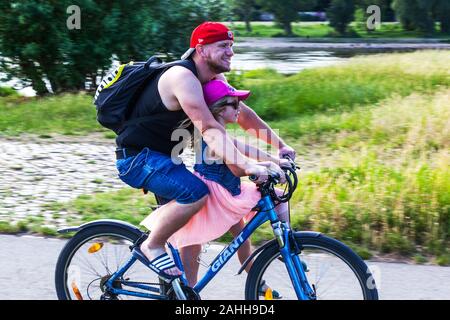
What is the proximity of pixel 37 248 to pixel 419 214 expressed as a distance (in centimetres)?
286

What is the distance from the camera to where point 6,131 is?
1068 cm

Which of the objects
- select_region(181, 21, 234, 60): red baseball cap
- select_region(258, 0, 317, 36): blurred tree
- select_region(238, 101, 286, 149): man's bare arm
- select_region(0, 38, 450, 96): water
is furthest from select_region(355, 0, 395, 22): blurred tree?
select_region(181, 21, 234, 60): red baseball cap

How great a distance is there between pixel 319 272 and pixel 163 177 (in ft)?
3.00

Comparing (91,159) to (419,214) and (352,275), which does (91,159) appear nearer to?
(419,214)

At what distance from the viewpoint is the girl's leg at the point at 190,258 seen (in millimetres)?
4121

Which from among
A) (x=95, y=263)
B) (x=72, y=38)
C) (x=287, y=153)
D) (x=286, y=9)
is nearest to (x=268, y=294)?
(x=287, y=153)

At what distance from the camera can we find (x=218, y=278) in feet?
16.5

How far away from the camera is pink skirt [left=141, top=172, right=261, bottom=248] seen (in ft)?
12.7

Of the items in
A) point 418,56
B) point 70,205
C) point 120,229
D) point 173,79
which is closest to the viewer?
point 173,79

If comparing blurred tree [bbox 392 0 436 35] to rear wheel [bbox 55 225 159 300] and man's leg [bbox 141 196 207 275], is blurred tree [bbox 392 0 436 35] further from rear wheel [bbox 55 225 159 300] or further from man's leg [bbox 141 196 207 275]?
man's leg [bbox 141 196 207 275]

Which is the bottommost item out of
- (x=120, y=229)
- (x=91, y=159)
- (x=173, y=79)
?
(x=91, y=159)

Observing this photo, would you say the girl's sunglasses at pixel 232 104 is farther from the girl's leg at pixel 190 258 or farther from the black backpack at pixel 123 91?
the girl's leg at pixel 190 258

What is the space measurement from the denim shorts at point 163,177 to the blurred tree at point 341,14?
51.5m
